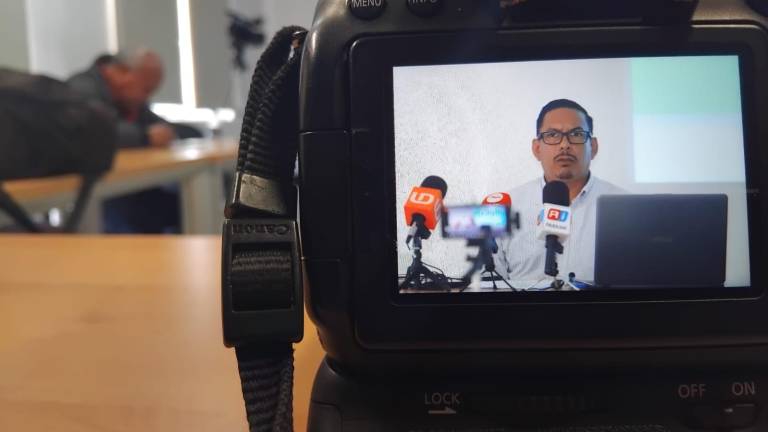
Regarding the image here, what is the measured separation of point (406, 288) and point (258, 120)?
10 centimetres

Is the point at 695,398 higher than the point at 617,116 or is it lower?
lower

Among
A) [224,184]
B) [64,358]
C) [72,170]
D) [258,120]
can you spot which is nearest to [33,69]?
[224,184]

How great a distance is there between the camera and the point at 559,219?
0.95 ft

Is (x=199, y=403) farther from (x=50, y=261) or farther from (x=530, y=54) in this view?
(x=50, y=261)

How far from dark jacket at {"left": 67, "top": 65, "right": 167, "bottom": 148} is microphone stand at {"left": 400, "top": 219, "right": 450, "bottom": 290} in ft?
5.74

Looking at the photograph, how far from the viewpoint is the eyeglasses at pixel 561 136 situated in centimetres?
29

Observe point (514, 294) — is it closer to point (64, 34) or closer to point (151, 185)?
point (151, 185)

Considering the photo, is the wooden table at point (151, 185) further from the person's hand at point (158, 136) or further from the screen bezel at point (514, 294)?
the screen bezel at point (514, 294)

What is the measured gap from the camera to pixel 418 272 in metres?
0.29

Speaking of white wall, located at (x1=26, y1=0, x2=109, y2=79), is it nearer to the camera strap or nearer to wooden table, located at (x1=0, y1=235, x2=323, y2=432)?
wooden table, located at (x1=0, y1=235, x2=323, y2=432)

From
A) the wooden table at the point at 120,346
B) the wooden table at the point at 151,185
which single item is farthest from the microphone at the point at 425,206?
the wooden table at the point at 151,185

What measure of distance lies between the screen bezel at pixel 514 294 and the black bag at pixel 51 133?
97 centimetres

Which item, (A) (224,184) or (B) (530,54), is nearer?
(B) (530,54)

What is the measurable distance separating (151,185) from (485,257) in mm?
1322
